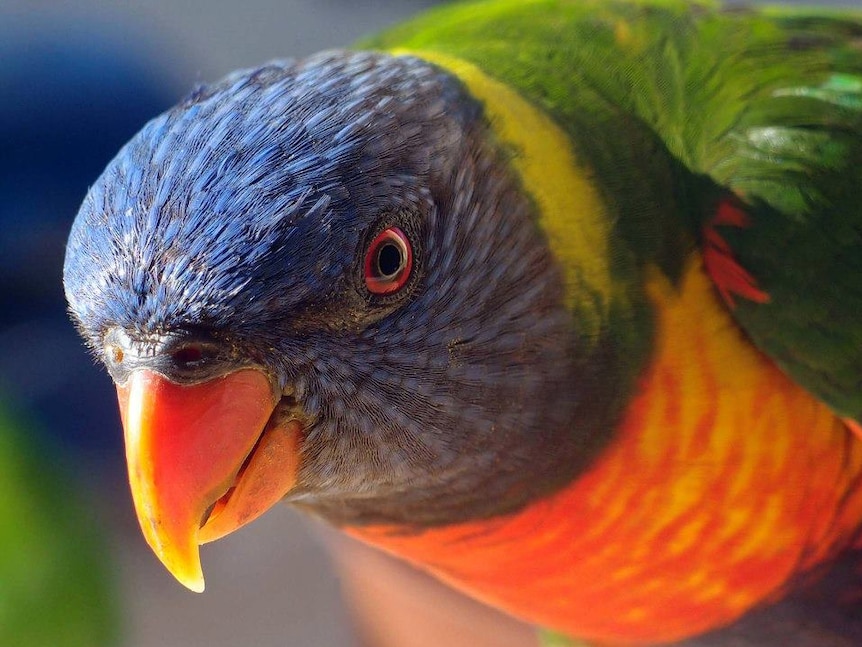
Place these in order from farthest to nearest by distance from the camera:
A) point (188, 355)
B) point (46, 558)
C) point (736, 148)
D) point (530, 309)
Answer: point (46, 558), point (736, 148), point (530, 309), point (188, 355)

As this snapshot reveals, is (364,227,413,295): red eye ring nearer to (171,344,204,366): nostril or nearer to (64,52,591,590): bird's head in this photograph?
(64,52,591,590): bird's head

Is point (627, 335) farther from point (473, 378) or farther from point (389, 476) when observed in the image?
point (389, 476)

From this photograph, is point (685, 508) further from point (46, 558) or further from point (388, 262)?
point (46, 558)

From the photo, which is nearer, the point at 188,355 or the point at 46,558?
the point at 188,355

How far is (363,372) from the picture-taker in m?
0.82

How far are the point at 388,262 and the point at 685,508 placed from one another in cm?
61

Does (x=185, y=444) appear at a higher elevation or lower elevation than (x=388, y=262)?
lower

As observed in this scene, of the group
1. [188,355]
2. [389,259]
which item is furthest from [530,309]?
[188,355]

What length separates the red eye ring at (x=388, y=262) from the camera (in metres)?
0.79

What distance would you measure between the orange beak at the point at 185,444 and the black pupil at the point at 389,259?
0.15 meters

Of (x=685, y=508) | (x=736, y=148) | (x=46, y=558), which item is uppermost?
(x=736, y=148)

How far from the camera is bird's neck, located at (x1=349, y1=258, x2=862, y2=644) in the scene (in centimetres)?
108

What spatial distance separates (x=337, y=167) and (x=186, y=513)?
1.14 feet

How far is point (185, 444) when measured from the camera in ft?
2.48
